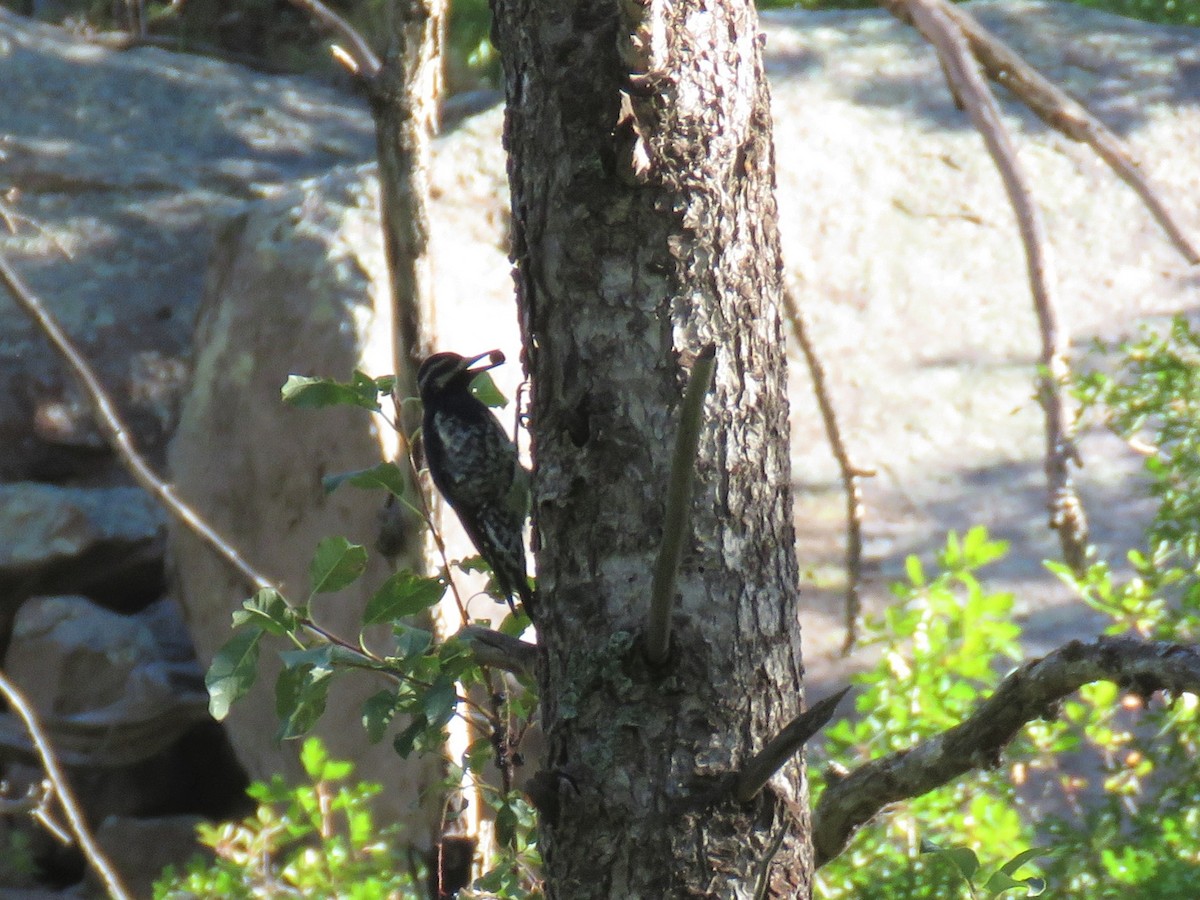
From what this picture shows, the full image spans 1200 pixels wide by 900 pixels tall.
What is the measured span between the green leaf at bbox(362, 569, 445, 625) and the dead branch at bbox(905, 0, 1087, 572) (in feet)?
5.02

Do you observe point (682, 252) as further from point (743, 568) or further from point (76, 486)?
point (76, 486)

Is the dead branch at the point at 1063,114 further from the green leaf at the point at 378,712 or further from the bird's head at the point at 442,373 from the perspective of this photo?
the green leaf at the point at 378,712

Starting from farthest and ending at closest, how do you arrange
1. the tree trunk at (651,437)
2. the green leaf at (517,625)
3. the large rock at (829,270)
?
the large rock at (829,270) → the green leaf at (517,625) → the tree trunk at (651,437)

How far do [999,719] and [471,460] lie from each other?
2.78 metres

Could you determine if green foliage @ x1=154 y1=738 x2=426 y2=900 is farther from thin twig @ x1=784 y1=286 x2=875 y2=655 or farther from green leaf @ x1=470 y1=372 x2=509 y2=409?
thin twig @ x1=784 y1=286 x2=875 y2=655

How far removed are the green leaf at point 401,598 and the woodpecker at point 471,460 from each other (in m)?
1.54

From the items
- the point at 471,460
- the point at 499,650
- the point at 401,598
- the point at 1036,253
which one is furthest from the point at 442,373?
the point at 499,650

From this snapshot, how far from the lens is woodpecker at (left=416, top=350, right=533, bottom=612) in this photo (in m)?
3.96

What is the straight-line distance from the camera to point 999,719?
1.85 meters

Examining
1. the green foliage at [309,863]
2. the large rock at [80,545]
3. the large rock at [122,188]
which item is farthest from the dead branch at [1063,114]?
the large rock at [80,545]

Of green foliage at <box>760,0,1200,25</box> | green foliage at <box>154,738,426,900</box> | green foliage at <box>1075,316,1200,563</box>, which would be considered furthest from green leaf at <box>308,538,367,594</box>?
green foliage at <box>760,0,1200,25</box>

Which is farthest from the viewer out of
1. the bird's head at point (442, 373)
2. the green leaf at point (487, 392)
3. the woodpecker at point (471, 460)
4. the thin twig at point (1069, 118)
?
the woodpecker at point (471, 460)

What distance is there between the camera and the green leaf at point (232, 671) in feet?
6.73

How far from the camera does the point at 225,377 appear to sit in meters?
5.64
